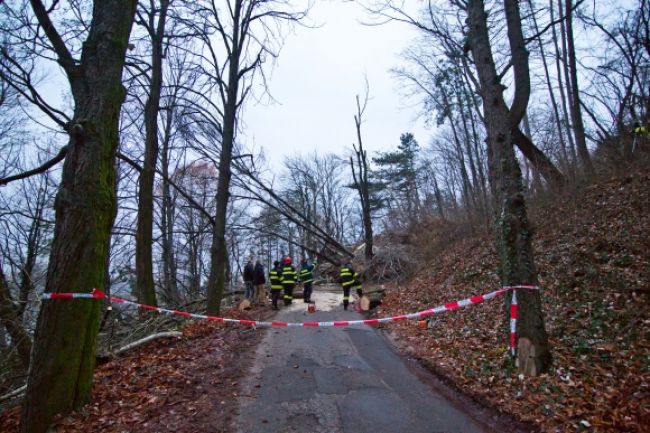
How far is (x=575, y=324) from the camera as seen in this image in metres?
6.11

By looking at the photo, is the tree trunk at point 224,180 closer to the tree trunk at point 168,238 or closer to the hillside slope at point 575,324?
the hillside slope at point 575,324

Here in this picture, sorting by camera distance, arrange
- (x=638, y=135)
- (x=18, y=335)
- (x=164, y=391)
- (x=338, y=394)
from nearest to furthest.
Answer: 1. (x=164, y=391)
2. (x=338, y=394)
3. (x=18, y=335)
4. (x=638, y=135)

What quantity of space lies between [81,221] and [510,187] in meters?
5.88

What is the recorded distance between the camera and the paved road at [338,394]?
4477 mm

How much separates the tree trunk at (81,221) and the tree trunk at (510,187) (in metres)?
5.52

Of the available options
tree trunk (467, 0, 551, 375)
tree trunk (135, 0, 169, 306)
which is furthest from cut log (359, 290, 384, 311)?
tree trunk (467, 0, 551, 375)

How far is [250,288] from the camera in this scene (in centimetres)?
1625

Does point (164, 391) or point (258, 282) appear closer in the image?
point (164, 391)

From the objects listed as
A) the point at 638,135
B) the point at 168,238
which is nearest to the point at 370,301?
the point at 638,135

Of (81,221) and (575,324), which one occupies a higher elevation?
(81,221)

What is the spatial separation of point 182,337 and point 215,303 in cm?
224

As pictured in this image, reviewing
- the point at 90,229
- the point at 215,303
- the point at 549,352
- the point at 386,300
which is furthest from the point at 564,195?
the point at 90,229

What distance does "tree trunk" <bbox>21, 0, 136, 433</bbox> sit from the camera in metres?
4.34

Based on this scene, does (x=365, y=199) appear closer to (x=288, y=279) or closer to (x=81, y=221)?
(x=288, y=279)
